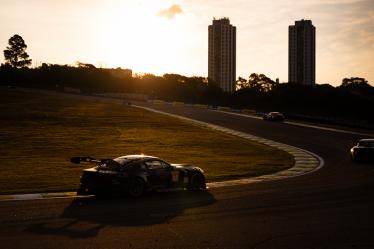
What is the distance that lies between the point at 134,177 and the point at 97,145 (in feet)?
70.0

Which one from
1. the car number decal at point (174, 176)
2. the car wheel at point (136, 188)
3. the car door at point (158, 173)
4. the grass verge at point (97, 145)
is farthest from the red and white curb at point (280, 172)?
the car door at point (158, 173)

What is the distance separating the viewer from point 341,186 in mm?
20516

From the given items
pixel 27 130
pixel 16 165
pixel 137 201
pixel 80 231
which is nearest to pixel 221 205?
pixel 137 201

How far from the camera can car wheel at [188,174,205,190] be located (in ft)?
62.5

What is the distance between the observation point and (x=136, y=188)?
1745 cm

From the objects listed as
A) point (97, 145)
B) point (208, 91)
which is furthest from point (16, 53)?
point (97, 145)

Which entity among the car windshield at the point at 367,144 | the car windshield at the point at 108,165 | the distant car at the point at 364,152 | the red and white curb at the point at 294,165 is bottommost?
the red and white curb at the point at 294,165

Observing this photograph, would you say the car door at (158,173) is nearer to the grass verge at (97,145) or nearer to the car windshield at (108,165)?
the car windshield at (108,165)

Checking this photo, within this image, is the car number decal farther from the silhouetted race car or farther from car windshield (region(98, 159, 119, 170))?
car windshield (region(98, 159, 119, 170))

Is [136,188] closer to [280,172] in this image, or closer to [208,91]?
[280,172]

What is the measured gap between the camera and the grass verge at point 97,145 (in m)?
23.8

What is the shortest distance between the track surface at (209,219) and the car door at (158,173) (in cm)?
42

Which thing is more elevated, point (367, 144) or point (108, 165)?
point (108, 165)

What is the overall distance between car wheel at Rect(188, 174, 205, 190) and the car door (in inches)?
39.3
